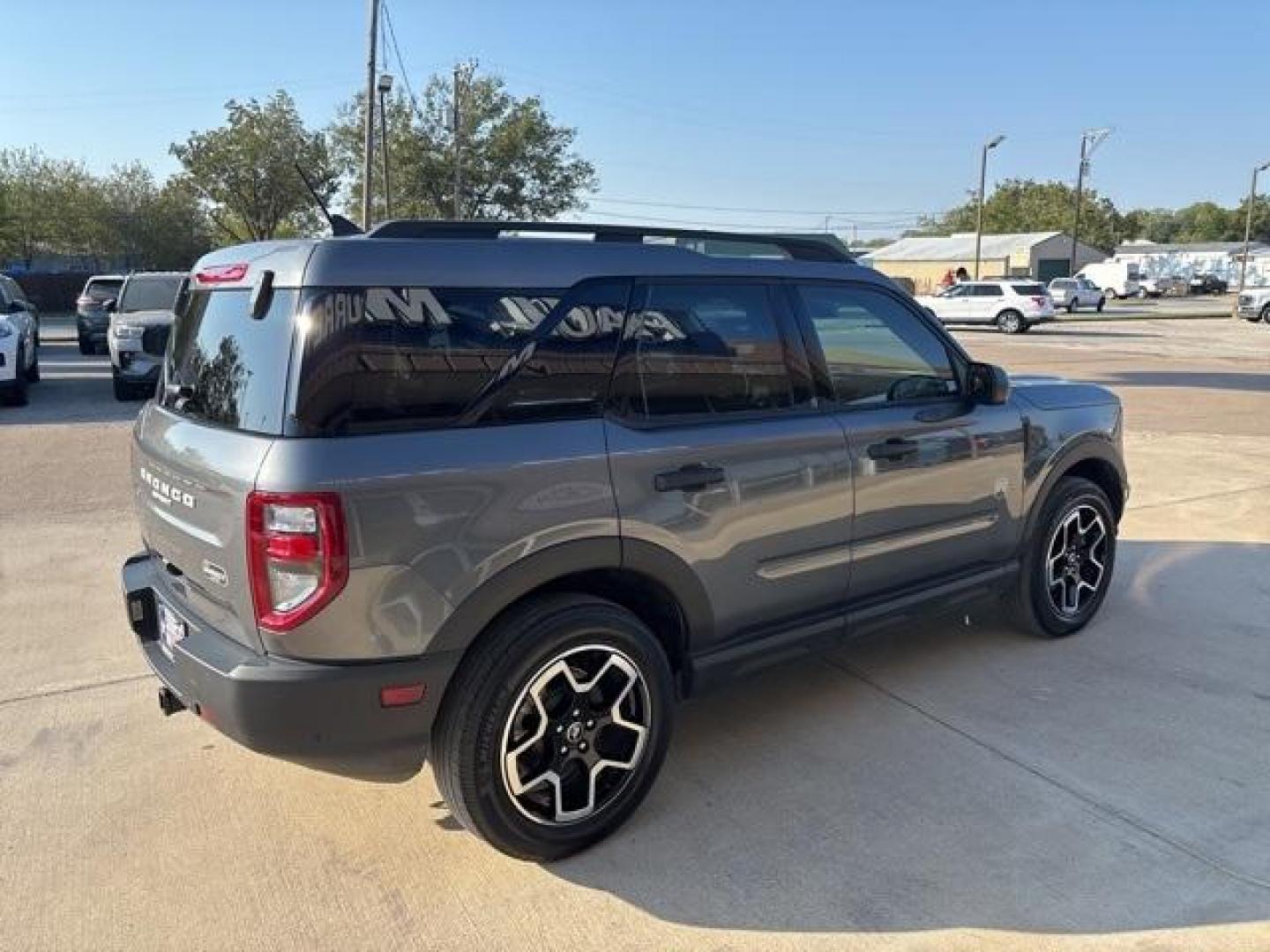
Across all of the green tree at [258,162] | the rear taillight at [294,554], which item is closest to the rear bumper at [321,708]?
the rear taillight at [294,554]

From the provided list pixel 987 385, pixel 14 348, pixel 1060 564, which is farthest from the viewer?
pixel 14 348

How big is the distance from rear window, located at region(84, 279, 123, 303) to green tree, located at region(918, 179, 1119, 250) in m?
82.0

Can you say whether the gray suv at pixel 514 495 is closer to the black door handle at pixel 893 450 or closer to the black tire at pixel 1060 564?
the black door handle at pixel 893 450

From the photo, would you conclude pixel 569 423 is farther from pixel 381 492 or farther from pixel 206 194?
pixel 206 194

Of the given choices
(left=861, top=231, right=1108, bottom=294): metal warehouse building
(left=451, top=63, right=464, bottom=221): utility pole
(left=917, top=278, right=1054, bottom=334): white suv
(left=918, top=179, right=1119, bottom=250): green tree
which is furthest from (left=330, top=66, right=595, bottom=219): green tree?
(left=918, top=179, right=1119, bottom=250): green tree

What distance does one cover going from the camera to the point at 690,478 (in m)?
3.10

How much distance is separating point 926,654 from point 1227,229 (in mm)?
147734

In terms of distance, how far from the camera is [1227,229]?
418 feet

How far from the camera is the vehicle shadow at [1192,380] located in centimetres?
1569

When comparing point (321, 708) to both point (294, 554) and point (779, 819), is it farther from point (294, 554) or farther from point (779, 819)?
point (779, 819)

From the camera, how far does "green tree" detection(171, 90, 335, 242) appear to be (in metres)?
41.7

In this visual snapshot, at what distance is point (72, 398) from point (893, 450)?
13.4 m

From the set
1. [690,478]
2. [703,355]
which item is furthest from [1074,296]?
[690,478]

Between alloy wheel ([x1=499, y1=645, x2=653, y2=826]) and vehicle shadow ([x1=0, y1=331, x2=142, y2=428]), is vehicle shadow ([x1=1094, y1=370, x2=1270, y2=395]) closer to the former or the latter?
vehicle shadow ([x1=0, y1=331, x2=142, y2=428])
